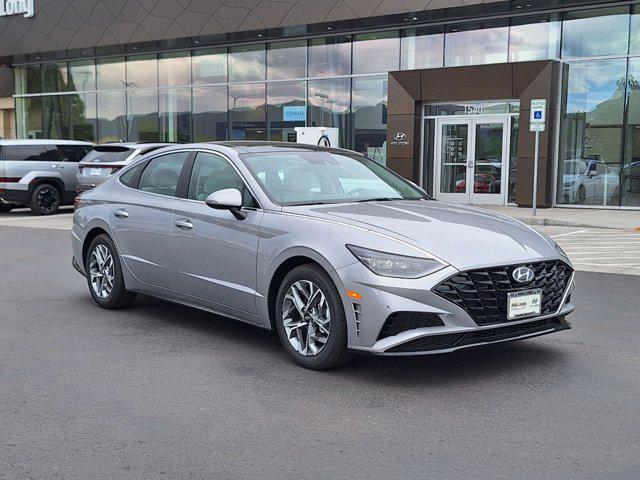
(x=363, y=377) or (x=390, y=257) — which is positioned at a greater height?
(x=390, y=257)

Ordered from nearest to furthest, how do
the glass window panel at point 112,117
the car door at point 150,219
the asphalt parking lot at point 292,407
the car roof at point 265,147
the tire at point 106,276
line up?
the asphalt parking lot at point 292,407
the car roof at point 265,147
the car door at point 150,219
the tire at point 106,276
the glass window panel at point 112,117

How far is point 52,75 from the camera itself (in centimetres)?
3203

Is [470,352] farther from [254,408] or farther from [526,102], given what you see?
[526,102]

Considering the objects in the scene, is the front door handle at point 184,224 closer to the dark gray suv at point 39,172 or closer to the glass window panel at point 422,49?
the dark gray suv at point 39,172

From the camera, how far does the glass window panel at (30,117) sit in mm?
32825

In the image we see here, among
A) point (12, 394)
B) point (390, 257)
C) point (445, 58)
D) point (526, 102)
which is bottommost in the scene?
point (12, 394)

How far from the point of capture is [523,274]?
4949mm

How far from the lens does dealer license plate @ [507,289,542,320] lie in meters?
4.88

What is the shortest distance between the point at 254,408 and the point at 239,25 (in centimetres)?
2128

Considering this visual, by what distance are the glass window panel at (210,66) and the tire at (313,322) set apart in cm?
2276

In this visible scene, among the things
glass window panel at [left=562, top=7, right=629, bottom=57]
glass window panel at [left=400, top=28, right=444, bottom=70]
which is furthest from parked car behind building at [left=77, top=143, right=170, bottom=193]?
glass window panel at [left=562, top=7, right=629, bottom=57]

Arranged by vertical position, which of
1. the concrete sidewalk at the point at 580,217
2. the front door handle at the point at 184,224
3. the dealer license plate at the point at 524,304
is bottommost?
the concrete sidewalk at the point at 580,217

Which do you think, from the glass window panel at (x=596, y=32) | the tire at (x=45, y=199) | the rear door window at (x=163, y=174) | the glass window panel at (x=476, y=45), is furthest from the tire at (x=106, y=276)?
the glass window panel at (x=596, y=32)

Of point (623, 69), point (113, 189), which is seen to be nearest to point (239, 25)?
point (623, 69)
